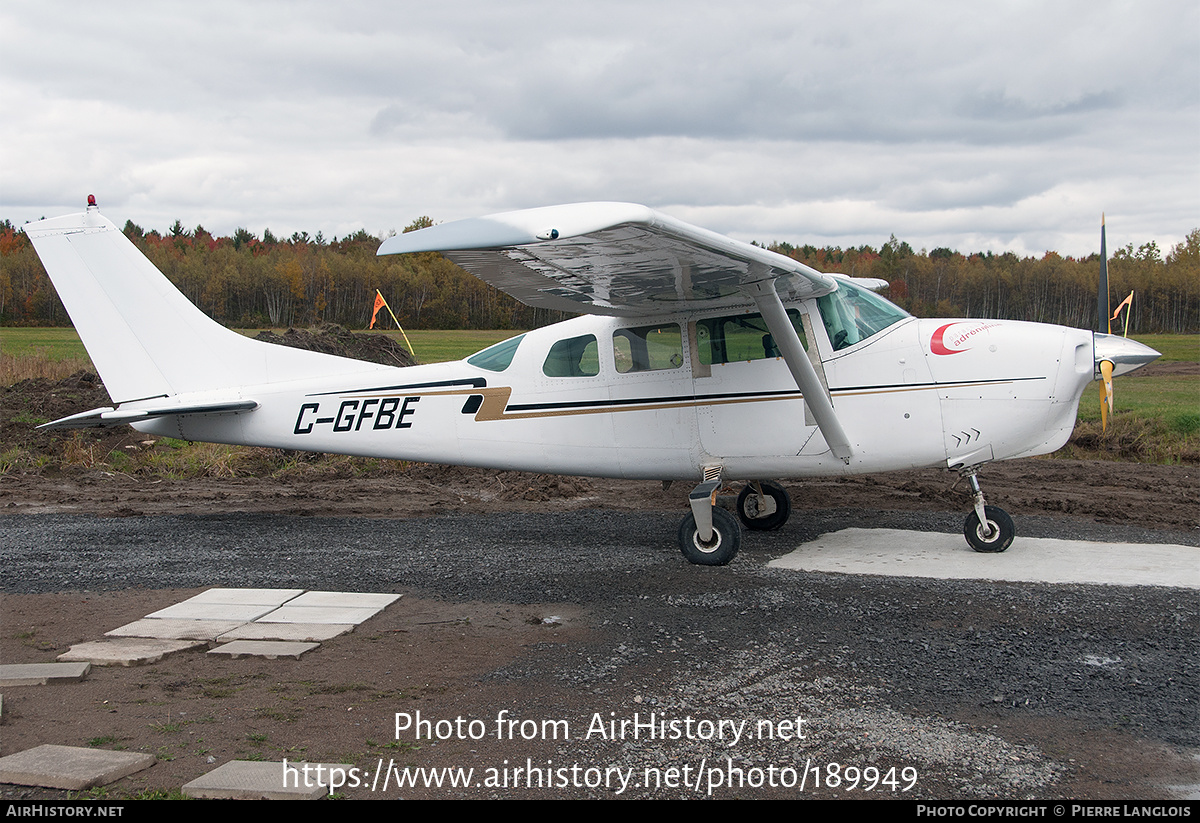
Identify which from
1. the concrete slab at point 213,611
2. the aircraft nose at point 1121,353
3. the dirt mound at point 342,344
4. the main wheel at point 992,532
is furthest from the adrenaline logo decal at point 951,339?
the dirt mound at point 342,344

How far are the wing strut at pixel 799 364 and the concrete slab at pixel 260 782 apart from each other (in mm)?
5034

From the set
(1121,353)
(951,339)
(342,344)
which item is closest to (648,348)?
(951,339)

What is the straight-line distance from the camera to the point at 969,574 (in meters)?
7.38

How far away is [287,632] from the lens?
20.0ft

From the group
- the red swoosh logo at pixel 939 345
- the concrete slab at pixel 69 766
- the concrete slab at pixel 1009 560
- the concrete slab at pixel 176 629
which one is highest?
the red swoosh logo at pixel 939 345

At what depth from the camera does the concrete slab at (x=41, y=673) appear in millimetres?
5117

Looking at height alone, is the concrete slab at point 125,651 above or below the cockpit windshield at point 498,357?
below

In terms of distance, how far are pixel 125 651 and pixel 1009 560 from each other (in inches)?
281

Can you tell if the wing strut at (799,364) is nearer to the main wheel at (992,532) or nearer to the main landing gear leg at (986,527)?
the main landing gear leg at (986,527)

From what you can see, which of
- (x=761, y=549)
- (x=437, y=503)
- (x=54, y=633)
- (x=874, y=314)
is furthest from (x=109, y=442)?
(x=874, y=314)

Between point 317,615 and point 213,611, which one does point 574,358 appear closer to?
point 317,615

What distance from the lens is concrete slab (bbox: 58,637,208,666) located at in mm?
5497

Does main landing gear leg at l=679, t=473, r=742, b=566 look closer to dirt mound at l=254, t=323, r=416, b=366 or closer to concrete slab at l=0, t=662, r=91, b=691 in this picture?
concrete slab at l=0, t=662, r=91, b=691
